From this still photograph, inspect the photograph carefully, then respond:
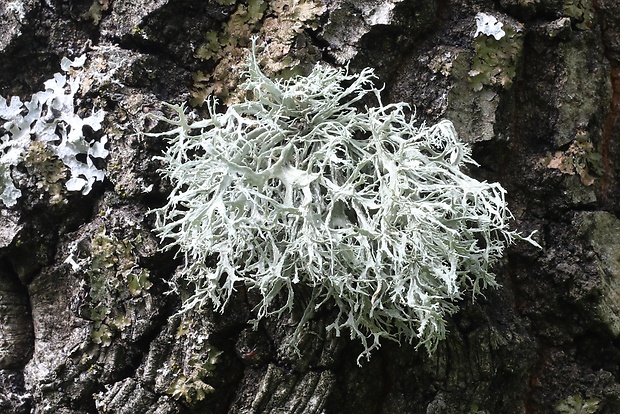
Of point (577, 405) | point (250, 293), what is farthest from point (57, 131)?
point (577, 405)

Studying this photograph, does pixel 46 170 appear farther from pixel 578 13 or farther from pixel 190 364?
pixel 578 13

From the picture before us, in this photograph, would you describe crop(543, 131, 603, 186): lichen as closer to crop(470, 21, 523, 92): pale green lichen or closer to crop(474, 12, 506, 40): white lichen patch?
crop(470, 21, 523, 92): pale green lichen

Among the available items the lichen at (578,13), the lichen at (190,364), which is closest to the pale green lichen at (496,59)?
the lichen at (578,13)

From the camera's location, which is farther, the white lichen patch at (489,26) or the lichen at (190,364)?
the white lichen patch at (489,26)

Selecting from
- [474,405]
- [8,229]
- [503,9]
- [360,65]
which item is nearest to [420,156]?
[360,65]

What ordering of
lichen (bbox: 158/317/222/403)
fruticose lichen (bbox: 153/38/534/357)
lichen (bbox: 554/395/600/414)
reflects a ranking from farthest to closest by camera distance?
lichen (bbox: 554/395/600/414) < lichen (bbox: 158/317/222/403) < fruticose lichen (bbox: 153/38/534/357)

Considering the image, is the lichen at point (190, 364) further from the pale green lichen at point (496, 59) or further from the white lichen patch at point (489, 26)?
the white lichen patch at point (489, 26)

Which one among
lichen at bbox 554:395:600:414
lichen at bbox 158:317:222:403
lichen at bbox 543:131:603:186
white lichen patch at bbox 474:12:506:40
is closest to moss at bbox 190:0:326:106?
white lichen patch at bbox 474:12:506:40
